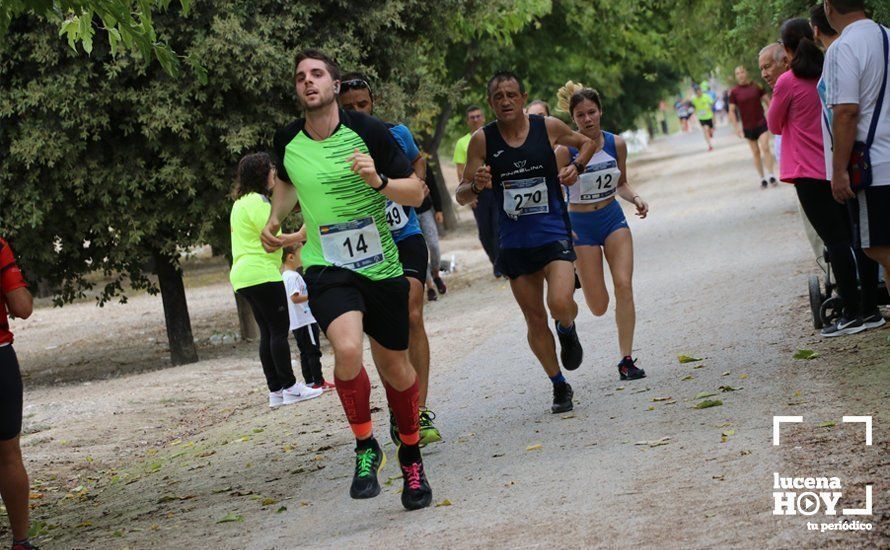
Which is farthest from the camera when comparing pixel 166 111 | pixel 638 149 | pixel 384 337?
pixel 638 149

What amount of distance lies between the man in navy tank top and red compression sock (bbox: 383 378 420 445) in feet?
6.60

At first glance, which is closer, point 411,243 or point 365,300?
point 365,300

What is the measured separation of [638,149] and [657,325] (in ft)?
209

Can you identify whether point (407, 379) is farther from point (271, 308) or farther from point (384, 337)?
point (271, 308)

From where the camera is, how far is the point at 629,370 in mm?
9594

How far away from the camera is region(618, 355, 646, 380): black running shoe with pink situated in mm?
9555

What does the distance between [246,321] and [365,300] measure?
1167 centimetres

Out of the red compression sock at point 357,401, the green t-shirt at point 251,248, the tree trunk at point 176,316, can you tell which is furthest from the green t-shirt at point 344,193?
the tree trunk at point 176,316

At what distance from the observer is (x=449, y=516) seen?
6371 millimetres

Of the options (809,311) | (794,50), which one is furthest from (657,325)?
(794,50)

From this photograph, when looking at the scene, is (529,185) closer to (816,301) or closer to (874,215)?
(874,215)

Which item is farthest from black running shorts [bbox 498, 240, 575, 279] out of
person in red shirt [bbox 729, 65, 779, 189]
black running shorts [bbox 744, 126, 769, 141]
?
black running shorts [bbox 744, 126, 769, 141]

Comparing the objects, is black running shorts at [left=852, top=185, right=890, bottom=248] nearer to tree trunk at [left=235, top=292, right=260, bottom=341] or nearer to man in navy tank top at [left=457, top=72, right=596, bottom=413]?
man in navy tank top at [left=457, top=72, right=596, bottom=413]

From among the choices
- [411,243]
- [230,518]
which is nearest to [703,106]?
[411,243]
